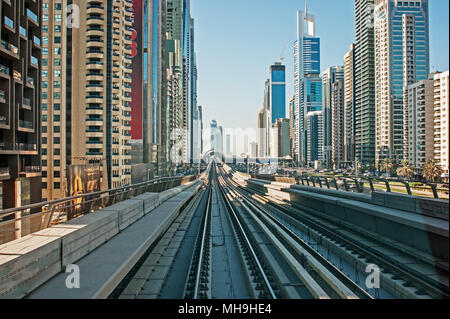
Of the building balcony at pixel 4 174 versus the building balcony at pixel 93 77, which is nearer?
the building balcony at pixel 4 174

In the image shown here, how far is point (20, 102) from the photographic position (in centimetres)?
2148

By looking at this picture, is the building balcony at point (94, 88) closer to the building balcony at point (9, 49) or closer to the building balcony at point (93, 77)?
the building balcony at point (93, 77)

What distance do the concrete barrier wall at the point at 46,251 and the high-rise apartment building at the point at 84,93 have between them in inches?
1483

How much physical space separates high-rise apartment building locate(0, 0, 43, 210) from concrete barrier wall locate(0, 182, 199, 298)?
14.6 m

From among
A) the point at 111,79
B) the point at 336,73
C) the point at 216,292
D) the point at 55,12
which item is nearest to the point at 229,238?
the point at 216,292

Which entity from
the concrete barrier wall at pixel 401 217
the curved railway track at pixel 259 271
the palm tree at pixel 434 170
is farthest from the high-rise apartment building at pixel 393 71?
the palm tree at pixel 434 170

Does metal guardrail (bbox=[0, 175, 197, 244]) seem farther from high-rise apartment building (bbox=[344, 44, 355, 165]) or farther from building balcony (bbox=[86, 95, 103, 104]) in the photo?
high-rise apartment building (bbox=[344, 44, 355, 165])

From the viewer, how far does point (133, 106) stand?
59.0 meters

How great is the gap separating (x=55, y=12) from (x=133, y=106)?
1891cm

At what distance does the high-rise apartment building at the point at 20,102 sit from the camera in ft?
64.4

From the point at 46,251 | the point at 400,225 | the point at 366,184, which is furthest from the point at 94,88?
the point at 400,225

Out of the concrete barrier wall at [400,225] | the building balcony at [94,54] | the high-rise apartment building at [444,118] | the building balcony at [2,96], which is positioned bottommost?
the concrete barrier wall at [400,225]

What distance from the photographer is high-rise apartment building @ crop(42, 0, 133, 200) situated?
44375 mm
